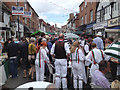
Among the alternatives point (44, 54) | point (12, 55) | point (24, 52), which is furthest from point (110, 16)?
point (12, 55)

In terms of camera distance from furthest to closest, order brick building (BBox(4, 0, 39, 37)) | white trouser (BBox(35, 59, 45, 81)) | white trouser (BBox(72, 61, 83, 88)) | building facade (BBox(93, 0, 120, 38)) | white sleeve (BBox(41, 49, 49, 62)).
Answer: brick building (BBox(4, 0, 39, 37)), building facade (BBox(93, 0, 120, 38)), white trouser (BBox(35, 59, 45, 81)), white sleeve (BBox(41, 49, 49, 62)), white trouser (BBox(72, 61, 83, 88))

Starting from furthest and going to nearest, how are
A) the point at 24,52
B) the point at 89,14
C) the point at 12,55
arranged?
the point at 89,14 → the point at 24,52 → the point at 12,55

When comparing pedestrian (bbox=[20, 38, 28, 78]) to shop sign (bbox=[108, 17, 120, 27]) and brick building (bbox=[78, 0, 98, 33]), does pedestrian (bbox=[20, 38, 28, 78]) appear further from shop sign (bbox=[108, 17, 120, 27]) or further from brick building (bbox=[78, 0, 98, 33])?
brick building (bbox=[78, 0, 98, 33])

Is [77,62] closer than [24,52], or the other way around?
[77,62]

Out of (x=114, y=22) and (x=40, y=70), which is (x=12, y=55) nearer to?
(x=40, y=70)

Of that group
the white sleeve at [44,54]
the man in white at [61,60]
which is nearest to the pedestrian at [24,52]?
the white sleeve at [44,54]

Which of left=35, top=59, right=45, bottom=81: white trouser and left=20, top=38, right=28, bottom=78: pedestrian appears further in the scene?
left=20, top=38, right=28, bottom=78: pedestrian

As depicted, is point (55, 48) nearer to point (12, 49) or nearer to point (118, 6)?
point (12, 49)

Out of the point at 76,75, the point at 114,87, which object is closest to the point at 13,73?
the point at 76,75

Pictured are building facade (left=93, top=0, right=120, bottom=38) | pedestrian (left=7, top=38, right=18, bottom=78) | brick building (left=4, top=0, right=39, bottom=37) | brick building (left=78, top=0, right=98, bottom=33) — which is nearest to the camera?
pedestrian (left=7, top=38, right=18, bottom=78)

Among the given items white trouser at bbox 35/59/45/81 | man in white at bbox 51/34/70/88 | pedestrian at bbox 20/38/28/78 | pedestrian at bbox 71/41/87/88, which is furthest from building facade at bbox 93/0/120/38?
white trouser at bbox 35/59/45/81

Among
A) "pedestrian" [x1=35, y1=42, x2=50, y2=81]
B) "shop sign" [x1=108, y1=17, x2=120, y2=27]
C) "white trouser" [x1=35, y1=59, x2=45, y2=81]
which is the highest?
"shop sign" [x1=108, y1=17, x2=120, y2=27]

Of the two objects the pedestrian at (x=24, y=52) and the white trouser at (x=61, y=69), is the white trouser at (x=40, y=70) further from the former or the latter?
the pedestrian at (x=24, y=52)

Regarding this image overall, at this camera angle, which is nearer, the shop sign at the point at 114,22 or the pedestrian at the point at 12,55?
the pedestrian at the point at 12,55
